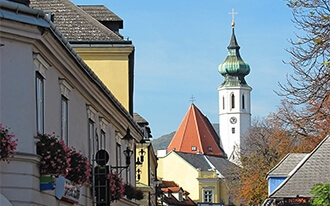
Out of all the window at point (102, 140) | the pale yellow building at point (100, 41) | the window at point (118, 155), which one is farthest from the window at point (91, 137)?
the pale yellow building at point (100, 41)

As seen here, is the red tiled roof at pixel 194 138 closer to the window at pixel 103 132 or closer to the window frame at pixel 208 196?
the window frame at pixel 208 196

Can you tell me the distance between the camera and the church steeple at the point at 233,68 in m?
159

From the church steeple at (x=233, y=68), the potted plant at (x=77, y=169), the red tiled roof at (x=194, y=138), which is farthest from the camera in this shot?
the church steeple at (x=233, y=68)

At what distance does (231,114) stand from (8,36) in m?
149

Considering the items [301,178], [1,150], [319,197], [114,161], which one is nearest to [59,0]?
[114,161]

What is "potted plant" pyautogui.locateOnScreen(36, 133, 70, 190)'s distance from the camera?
14578 mm

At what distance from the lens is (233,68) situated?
159m

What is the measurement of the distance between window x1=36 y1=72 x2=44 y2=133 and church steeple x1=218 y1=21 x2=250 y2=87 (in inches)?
5648

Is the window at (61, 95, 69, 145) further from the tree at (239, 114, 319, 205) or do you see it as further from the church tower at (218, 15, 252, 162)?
the church tower at (218, 15, 252, 162)

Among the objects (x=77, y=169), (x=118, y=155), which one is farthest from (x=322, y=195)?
(x=77, y=169)

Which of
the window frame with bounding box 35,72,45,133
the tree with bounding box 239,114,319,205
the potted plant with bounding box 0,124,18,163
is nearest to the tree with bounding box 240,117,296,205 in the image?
the tree with bounding box 239,114,319,205

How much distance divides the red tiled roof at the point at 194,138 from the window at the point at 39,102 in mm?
133341

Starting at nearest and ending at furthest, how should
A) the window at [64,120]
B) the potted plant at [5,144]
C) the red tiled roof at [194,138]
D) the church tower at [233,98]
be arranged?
the potted plant at [5,144] < the window at [64,120] < the red tiled roof at [194,138] < the church tower at [233,98]

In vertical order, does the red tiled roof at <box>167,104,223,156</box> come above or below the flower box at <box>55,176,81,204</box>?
above
